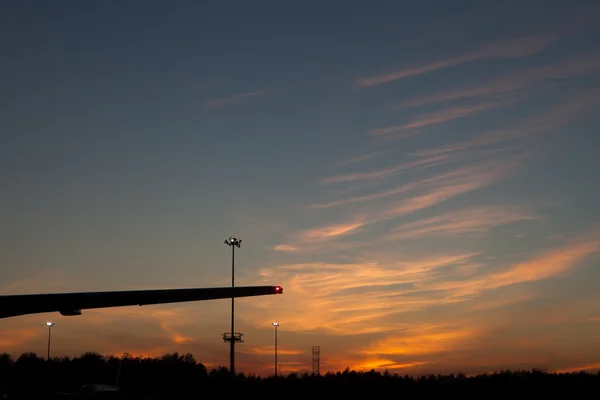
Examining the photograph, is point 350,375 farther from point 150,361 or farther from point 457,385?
point 150,361

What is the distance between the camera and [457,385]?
8769cm

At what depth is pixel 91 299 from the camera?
3406 centimetres

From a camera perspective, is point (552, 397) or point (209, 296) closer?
point (209, 296)

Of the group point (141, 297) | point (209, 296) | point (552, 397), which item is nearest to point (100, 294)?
point (141, 297)

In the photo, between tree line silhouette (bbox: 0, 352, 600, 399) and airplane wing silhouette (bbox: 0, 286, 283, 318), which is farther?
tree line silhouette (bbox: 0, 352, 600, 399)

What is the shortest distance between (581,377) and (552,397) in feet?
75.4

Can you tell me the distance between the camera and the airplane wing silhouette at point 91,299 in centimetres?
3312

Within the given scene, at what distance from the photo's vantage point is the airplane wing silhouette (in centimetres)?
3312

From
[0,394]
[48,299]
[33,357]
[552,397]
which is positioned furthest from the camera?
[33,357]

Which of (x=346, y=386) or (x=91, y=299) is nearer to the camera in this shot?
(x=91, y=299)

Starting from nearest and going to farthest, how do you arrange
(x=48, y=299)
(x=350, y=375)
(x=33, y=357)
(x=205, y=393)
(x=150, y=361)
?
(x=48, y=299), (x=205, y=393), (x=350, y=375), (x=150, y=361), (x=33, y=357)

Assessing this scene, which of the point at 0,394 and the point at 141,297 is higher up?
the point at 141,297

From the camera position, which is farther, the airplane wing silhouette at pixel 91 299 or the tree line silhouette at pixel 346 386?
the tree line silhouette at pixel 346 386

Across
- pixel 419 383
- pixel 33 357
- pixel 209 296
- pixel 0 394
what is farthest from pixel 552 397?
pixel 33 357
